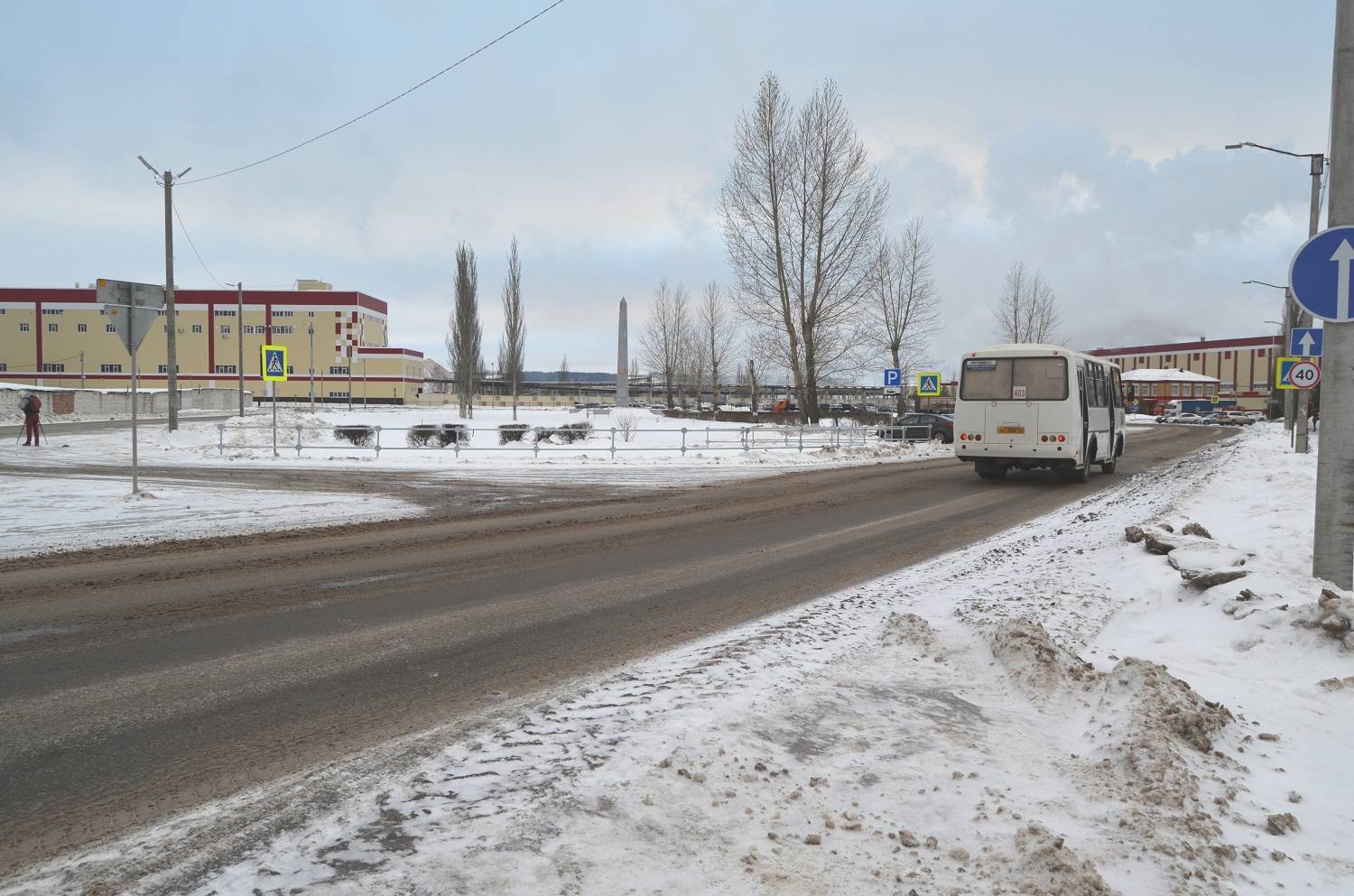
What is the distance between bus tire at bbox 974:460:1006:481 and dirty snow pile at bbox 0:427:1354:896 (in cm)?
1500

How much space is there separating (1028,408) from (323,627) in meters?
16.6

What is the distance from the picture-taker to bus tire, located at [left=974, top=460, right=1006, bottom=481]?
68.7 ft

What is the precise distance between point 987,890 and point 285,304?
102m

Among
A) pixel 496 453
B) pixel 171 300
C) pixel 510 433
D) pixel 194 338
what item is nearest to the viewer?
pixel 496 453

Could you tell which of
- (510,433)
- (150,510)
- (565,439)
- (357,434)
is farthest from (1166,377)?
(150,510)

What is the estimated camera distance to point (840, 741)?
4.18 metres

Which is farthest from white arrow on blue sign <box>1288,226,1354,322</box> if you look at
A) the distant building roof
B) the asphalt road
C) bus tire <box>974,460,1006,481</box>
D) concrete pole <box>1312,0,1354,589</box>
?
the distant building roof

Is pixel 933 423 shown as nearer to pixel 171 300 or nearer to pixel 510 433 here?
pixel 510 433

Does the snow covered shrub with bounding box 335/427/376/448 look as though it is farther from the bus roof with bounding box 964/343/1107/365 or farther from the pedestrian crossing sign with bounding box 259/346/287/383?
the bus roof with bounding box 964/343/1107/365

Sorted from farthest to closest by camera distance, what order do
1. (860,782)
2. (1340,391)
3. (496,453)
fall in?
(496,453) < (1340,391) < (860,782)

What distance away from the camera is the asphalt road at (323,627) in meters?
4.10

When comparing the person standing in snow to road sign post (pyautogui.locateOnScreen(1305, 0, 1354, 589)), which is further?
the person standing in snow

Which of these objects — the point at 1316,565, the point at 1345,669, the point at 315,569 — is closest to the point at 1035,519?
the point at 1316,565

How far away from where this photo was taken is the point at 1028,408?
1917 centimetres
